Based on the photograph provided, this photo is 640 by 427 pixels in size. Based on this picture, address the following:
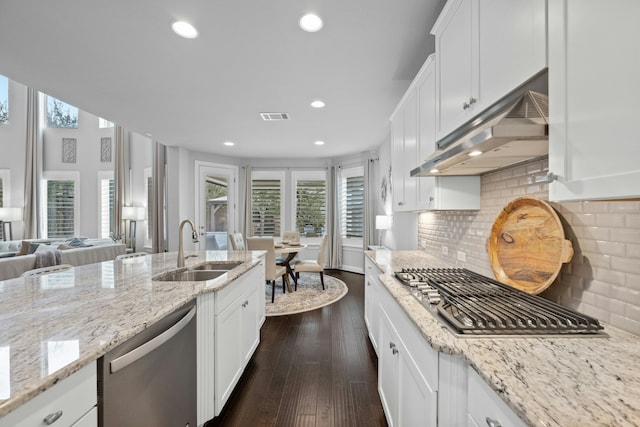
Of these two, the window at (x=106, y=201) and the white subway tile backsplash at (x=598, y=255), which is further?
the window at (x=106, y=201)

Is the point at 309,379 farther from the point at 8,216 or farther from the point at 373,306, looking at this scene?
the point at 8,216

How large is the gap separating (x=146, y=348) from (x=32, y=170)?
8333mm

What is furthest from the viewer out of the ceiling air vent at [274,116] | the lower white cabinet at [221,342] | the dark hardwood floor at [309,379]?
the ceiling air vent at [274,116]

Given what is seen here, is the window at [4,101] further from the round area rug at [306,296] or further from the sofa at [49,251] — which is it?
the round area rug at [306,296]

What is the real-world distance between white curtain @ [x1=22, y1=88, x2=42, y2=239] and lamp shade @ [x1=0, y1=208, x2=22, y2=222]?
0.24 m

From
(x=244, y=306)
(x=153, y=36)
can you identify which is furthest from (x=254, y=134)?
(x=244, y=306)

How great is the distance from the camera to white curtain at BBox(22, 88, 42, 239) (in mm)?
6070

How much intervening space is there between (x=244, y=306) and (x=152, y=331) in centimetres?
101

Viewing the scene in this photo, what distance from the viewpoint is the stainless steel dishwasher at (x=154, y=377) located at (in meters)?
0.85

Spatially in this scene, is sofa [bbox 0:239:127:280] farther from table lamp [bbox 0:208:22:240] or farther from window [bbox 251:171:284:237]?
window [bbox 251:171:284:237]


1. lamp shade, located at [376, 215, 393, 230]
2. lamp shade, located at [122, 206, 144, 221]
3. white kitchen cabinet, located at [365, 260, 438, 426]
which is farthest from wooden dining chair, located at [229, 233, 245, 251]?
white kitchen cabinet, located at [365, 260, 438, 426]

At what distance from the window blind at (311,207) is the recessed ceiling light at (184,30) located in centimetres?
437

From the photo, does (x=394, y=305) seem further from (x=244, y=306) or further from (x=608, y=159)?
(x=244, y=306)

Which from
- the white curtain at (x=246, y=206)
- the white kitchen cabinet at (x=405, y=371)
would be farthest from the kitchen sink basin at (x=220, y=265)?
the white curtain at (x=246, y=206)
